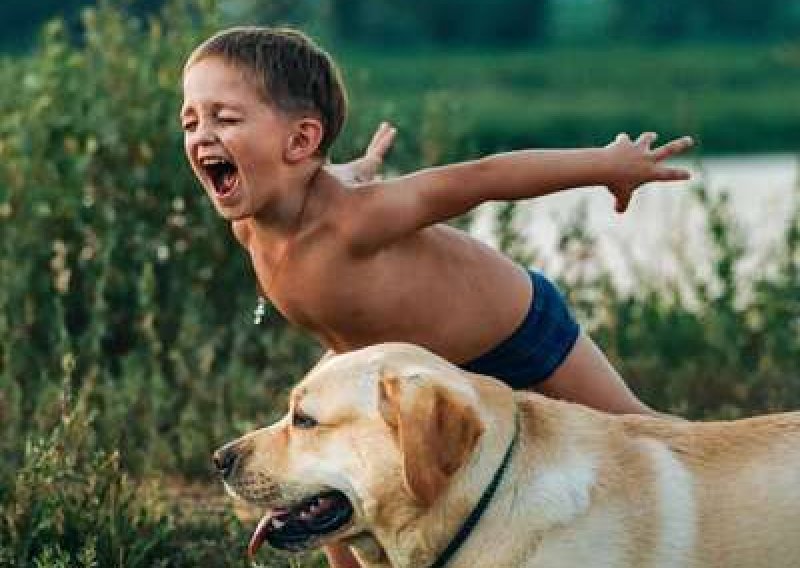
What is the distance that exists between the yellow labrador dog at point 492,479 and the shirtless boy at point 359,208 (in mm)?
503

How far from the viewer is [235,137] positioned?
5637 millimetres

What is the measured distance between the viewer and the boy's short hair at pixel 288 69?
571 centimetres

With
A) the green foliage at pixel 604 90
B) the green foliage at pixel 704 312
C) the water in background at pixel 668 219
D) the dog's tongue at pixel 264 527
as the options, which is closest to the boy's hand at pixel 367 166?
the dog's tongue at pixel 264 527

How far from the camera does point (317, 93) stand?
5805mm

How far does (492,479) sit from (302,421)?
17.4 inches

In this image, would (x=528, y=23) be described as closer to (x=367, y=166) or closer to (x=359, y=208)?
(x=367, y=166)

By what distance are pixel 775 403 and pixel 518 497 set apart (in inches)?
127

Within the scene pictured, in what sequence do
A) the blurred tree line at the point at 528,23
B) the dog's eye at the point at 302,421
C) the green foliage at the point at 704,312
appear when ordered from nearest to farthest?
the dog's eye at the point at 302,421
the green foliage at the point at 704,312
the blurred tree line at the point at 528,23

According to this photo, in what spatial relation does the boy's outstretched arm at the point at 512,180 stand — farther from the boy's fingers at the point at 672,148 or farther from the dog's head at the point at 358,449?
the dog's head at the point at 358,449

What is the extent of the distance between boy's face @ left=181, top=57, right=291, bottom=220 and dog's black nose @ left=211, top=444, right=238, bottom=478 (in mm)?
660

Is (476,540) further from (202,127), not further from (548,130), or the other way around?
(548,130)

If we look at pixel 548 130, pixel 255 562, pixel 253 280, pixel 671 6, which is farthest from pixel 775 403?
pixel 671 6

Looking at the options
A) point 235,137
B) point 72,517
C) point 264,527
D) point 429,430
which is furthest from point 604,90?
point 429,430

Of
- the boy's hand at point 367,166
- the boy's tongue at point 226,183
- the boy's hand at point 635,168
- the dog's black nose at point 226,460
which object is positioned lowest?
the dog's black nose at point 226,460
